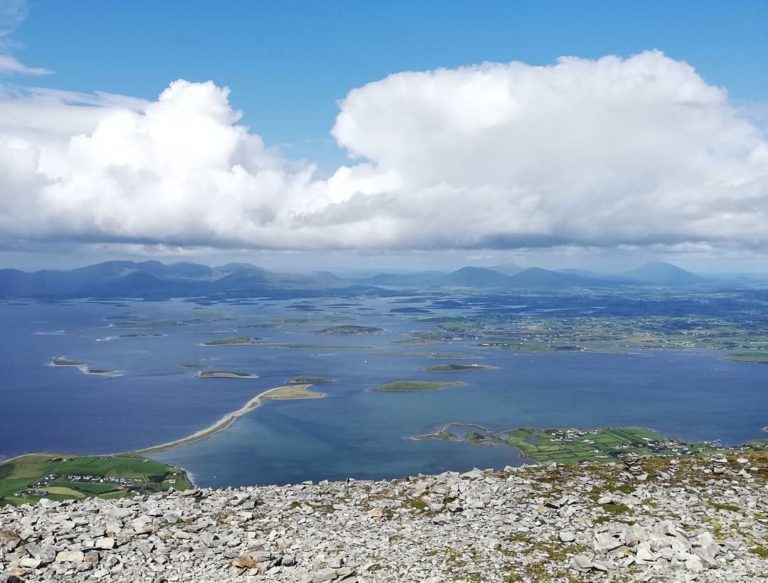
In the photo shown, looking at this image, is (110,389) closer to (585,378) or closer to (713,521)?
(585,378)

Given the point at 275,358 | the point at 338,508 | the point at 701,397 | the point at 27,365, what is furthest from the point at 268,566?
the point at 27,365

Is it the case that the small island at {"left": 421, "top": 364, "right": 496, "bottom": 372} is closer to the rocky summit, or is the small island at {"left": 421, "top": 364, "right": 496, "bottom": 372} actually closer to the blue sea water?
the blue sea water

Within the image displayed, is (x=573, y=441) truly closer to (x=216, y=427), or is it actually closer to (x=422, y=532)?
(x=216, y=427)

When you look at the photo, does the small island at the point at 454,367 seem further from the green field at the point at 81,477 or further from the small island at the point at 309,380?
the green field at the point at 81,477

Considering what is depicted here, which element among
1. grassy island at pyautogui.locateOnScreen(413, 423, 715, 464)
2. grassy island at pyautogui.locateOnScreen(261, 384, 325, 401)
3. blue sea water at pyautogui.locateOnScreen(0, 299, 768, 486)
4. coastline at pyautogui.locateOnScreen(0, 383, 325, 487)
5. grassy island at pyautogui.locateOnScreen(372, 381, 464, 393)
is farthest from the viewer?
grassy island at pyautogui.locateOnScreen(372, 381, 464, 393)

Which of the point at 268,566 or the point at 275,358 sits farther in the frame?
the point at 275,358

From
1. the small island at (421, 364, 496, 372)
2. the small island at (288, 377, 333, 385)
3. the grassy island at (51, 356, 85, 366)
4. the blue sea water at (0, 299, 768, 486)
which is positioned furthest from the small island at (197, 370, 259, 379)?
the small island at (421, 364, 496, 372)

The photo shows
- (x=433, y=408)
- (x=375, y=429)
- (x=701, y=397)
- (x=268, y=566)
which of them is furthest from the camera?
(x=701, y=397)

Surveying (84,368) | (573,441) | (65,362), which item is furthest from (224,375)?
(573,441)
